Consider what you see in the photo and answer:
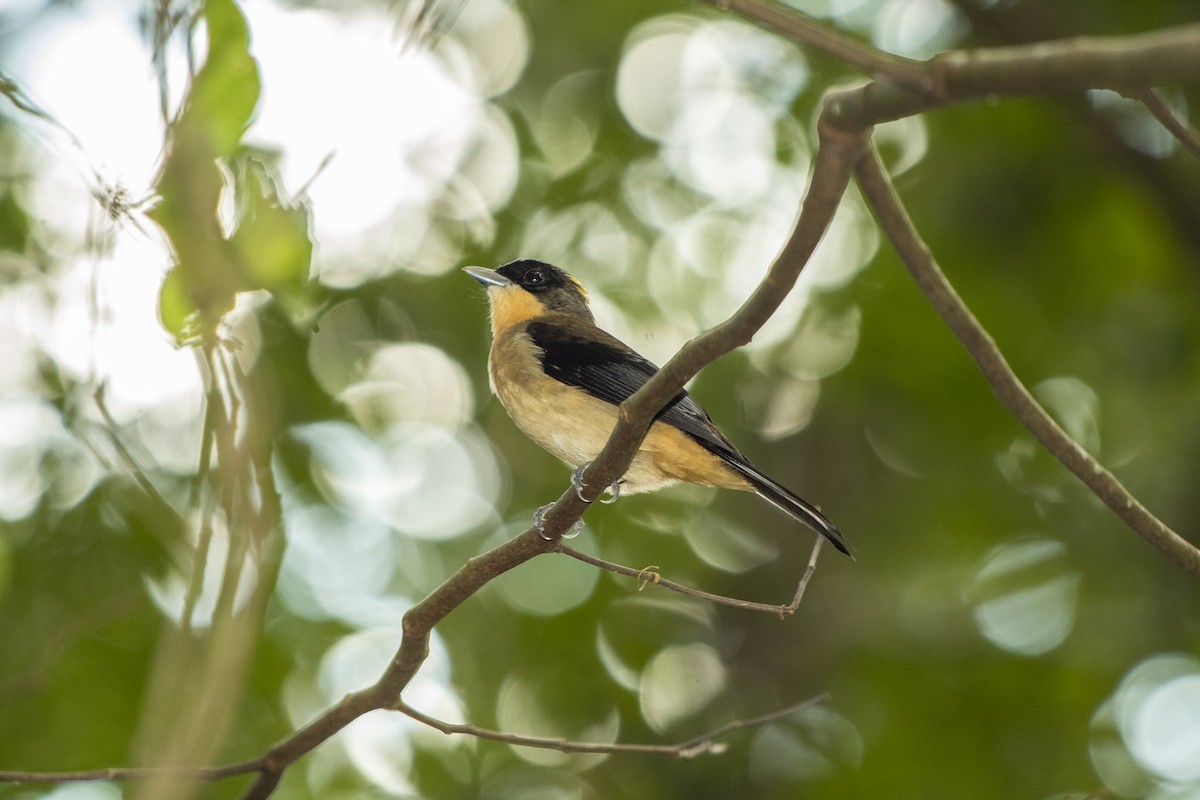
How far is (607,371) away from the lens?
16.5 feet

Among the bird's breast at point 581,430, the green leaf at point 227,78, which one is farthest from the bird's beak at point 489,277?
the green leaf at point 227,78

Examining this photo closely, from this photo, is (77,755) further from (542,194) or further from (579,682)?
(542,194)

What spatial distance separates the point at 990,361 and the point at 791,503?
1.87m

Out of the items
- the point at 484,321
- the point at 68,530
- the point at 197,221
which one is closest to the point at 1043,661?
the point at 484,321

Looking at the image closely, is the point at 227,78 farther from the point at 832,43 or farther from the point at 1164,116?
the point at 1164,116

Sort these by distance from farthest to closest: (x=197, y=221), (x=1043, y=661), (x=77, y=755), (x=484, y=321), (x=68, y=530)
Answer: (x=484, y=321)
(x=1043, y=661)
(x=68, y=530)
(x=77, y=755)
(x=197, y=221)

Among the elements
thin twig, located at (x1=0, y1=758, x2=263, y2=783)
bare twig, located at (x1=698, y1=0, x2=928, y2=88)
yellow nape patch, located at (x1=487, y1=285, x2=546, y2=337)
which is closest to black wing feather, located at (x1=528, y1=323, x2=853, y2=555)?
yellow nape patch, located at (x1=487, y1=285, x2=546, y2=337)

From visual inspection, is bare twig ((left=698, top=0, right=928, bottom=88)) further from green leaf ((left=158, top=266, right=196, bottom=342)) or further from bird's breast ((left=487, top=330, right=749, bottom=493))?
bird's breast ((left=487, top=330, right=749, bottom=493))

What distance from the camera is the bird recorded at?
4.51 meters

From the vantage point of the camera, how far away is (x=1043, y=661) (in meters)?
7.38

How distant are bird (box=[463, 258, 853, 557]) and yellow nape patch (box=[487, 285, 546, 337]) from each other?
17cm

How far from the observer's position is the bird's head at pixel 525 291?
5930 millimetres

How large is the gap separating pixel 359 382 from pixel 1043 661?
474 centimetres

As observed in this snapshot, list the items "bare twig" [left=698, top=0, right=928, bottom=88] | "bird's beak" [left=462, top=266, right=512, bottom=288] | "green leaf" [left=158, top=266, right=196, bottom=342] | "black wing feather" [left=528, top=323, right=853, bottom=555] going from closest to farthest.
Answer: "bare twig" [left=698, top=0, right=928, bottom=88]
"green leaf" [left=158, top=266, right=196, bottom=342]
"black wing feather" [left=528, top=323, right=853, bottom=555]
"bird's beak" [left=462, top=266, right=512, bottom=288]
